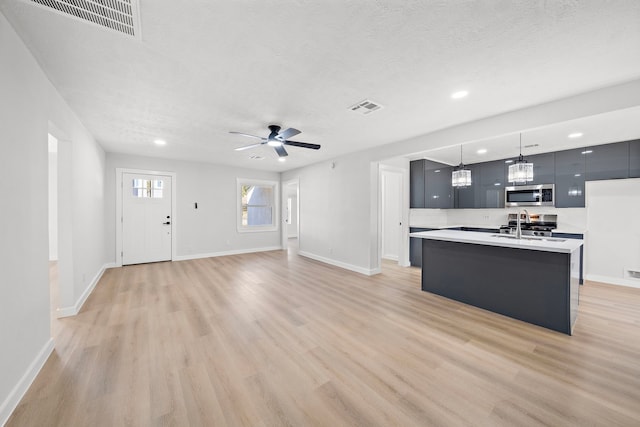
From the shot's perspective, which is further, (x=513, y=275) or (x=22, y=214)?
(x=513, y=275)

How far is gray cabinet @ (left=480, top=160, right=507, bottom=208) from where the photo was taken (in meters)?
5.36

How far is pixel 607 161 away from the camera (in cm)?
412

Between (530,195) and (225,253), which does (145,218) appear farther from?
(530,195)

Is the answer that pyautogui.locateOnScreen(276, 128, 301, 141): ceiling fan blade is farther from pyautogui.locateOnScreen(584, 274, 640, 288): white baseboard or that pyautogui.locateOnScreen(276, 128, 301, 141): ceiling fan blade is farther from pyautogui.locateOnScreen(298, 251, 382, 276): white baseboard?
pyautogui.locateOnScreen(584, 274, 640, 288): white baseboard

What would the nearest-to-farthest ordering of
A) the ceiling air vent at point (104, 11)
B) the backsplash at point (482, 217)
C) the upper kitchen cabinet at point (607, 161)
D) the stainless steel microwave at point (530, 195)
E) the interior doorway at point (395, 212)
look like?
1. the ceiling air vent at point (104, 11)
2. the upper kitchen cabinet at point (607, 161)
3. the backsplash at point (482, 217)
4. the stainless steel microwave at point (530, 195)
5. the interior doorway at point (395, 212)

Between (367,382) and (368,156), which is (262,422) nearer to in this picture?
(367,382)

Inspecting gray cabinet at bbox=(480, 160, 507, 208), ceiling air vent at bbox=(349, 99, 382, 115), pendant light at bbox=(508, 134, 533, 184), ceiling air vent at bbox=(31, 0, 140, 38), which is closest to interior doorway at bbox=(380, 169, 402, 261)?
gray cabinet at bbox=(480, 160, 507, 208)

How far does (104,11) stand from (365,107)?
2.33 metres

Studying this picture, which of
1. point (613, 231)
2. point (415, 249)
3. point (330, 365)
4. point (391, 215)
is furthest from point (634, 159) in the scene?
point (330, 365)

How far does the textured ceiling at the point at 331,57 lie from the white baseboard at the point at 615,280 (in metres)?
3.86

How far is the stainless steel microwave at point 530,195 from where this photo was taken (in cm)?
475

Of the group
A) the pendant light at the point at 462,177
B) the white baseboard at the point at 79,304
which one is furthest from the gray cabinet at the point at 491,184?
the white baseboard at the point at 79,304

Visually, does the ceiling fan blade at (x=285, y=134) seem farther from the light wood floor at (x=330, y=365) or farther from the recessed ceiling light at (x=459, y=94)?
the light wood floor at (x=330, y=365)

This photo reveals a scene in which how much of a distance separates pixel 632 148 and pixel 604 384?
4340 mm
